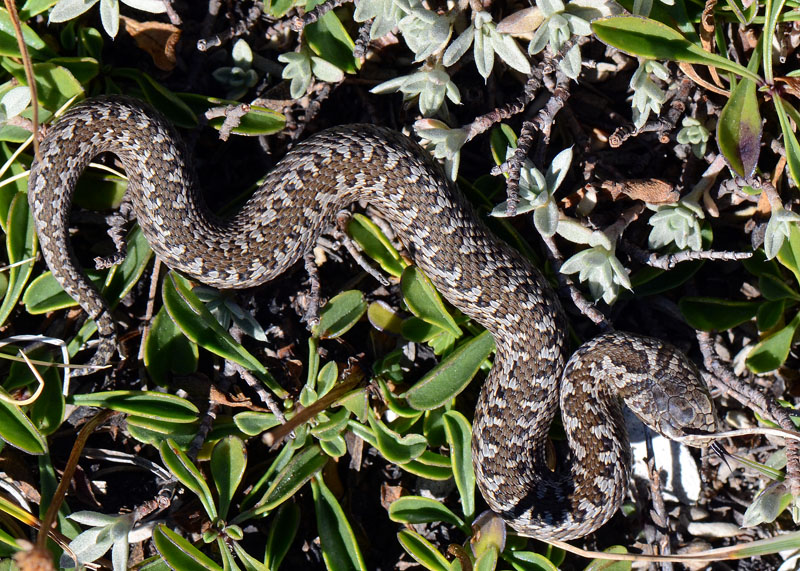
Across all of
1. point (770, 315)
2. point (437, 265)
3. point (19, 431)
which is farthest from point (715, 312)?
point (19, 431)

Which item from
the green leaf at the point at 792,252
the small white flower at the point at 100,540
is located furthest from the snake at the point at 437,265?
the small white flower at the point at 100,540

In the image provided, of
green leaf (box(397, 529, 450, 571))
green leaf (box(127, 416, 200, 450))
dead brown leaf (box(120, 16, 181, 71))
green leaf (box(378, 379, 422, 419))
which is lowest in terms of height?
green leaf (box(397, 529, 450, 571))

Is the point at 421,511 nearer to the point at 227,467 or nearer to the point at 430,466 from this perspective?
the point at 430,466

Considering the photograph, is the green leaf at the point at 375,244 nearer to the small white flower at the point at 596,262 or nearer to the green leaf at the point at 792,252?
the small white flower at the point at 596,262

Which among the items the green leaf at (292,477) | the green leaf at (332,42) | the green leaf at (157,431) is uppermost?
the green leaf at (332,42)

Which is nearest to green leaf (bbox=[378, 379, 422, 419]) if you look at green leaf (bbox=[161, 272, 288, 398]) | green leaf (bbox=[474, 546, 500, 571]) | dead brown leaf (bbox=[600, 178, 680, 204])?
green leaf (bbox=[161, 272, 288, 398])

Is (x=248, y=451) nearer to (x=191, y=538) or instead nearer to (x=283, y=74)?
(x=191, y=538)

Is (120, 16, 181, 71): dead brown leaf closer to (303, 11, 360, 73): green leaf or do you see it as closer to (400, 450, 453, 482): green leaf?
(303, 11, 360, 73): green leaf
